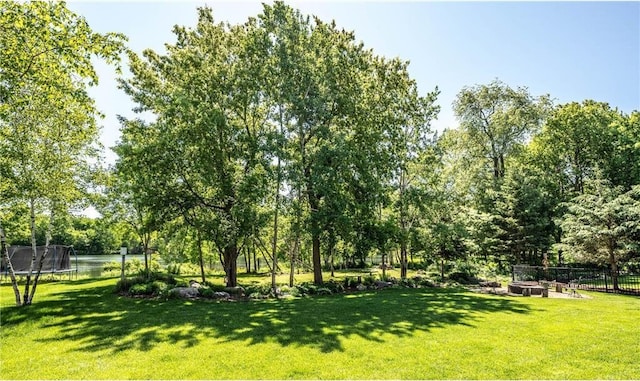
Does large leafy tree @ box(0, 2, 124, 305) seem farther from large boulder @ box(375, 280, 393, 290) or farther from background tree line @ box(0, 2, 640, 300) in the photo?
large boulder @ box(375, 280, 393, 290)

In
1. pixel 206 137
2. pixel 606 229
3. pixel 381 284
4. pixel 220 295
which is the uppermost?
pixel 206 137

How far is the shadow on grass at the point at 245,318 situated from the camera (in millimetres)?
7934

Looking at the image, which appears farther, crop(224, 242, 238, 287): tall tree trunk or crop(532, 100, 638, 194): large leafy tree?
crop(532, 100, 638, 194): large leafy tree

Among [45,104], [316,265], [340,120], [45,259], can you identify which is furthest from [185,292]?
[45,259]

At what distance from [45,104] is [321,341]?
11.4m

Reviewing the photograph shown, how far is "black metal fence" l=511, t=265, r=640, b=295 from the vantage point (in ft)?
56.0

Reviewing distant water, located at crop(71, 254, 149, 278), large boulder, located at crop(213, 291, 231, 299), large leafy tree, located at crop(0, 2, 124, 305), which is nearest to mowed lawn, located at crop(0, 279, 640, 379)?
large boulder, located at crop(213, 291, 231, 299)

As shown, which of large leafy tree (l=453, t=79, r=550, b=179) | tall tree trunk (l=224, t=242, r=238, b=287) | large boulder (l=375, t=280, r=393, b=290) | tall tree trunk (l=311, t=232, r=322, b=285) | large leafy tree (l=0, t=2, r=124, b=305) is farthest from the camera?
large leafy tree (l=453, t=79, r=550, b=179)

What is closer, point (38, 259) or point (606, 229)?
point (606, 229)

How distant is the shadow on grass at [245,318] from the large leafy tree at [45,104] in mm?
2617

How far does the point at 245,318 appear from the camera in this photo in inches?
400

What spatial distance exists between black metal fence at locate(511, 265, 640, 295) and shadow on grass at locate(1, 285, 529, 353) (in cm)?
709

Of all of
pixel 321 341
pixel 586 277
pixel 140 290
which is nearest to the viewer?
pixel 321 341

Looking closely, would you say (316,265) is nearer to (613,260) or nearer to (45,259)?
(613,260)
